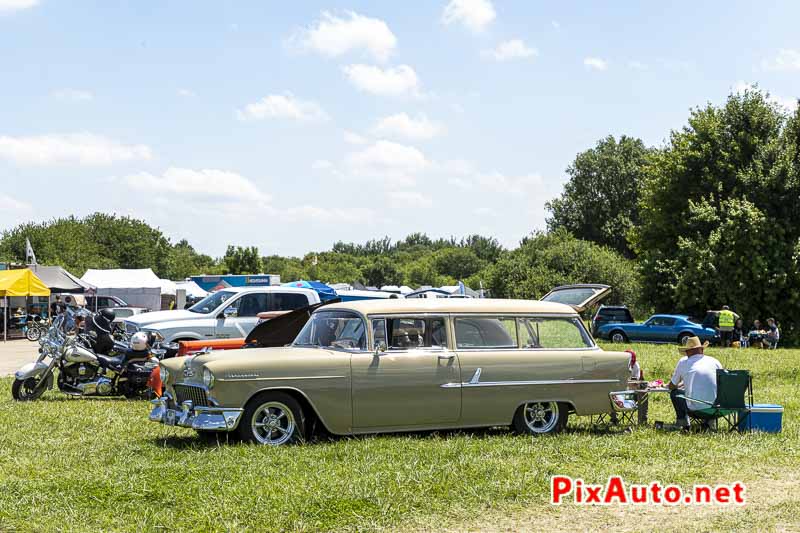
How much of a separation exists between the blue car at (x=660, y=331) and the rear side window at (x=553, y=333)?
2393 centimetres

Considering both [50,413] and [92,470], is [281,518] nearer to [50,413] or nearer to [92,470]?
[92,470]

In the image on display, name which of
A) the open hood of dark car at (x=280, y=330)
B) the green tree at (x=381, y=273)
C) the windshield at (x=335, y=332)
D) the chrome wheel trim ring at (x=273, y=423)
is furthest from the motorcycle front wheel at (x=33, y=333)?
the green tree at (x=381, y=273)

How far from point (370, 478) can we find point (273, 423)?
6.70 feet

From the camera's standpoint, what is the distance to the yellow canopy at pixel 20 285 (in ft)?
103

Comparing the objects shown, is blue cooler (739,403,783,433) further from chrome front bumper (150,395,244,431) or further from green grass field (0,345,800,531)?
chrome front bumper (150,395,244,431)

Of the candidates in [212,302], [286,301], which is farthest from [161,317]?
[286,301]

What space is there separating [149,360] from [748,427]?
927 cm

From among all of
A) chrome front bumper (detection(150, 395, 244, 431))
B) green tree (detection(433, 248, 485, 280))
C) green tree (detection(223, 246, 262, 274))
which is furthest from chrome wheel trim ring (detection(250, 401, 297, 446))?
green tree (detection(433, 248, 485, 280))

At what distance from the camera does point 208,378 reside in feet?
29.0

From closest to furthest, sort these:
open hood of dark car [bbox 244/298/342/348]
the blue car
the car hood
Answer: open hood of dark car [bbox 244/298/342/348] → the car hood → the blue car

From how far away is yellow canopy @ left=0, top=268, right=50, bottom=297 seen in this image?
31.3m

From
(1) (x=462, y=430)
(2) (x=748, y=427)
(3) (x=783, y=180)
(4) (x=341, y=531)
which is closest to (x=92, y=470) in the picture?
(4) (x=341, y=531)

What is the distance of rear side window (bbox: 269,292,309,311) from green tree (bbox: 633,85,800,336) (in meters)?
23.4

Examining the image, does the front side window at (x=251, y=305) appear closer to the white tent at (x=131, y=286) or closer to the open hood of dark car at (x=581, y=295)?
the open hood of dark car at (x=581, y=295)
